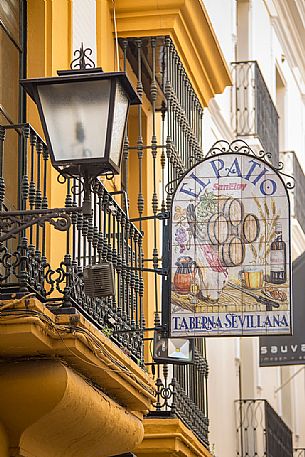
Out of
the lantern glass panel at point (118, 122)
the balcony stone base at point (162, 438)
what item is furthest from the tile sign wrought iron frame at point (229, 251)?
the lantern glass panel at point (118, 122)

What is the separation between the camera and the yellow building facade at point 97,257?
339 inches

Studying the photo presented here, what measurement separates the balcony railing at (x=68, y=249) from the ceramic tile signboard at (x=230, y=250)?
16.8 inches

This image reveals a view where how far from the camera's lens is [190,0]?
43.9 ft

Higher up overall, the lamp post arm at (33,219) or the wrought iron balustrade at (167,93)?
the wrought iron balustrade at (167,93)

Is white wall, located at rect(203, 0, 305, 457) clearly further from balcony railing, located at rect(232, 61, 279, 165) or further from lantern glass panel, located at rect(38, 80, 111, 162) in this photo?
lantern glass panel, located at rect(38, 80, 111, 162)

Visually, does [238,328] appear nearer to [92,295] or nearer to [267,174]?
[267,174]

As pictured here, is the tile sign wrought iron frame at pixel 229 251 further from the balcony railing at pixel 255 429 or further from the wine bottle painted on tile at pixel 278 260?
the balcony railing at pixel 255 429

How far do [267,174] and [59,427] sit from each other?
3.82 m

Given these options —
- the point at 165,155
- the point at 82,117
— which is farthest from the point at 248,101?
the point at 82,117

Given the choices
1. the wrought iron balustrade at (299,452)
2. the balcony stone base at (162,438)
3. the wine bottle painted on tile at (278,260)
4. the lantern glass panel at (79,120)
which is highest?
the lantern glass panel at (79,120)

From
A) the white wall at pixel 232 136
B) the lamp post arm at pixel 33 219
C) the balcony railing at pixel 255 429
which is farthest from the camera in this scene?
the balcony railing at pixel 255 429

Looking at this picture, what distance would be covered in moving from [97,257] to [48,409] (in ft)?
6.34

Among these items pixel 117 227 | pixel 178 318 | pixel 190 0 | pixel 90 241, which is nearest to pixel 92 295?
pixel 90 241

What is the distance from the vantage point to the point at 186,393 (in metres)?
13.7
